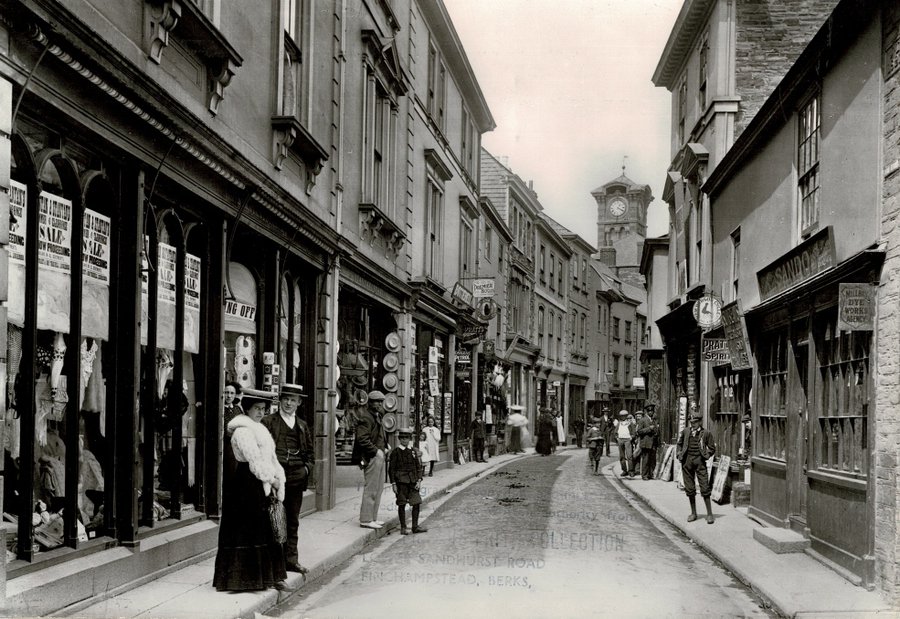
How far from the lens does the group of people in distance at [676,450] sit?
13.9m

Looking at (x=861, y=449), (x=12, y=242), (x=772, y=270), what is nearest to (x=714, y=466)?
(x=772, y=270)

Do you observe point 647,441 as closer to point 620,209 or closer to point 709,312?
point 709,312

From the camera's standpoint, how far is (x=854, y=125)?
9859 millimetres

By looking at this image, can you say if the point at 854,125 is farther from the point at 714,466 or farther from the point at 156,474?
the point at 714,466

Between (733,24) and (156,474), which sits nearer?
(156,474)

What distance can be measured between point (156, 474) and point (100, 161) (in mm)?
3123

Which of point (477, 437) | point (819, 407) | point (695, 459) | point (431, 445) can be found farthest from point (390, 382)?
point (819, 407)

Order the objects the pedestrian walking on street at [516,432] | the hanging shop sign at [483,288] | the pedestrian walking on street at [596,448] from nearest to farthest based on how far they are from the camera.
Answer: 1. the pedestrian walking on street at [596,448]
2. the hanging shop sign at [483,288]
3. the pedestrian walking on street at [516,432]

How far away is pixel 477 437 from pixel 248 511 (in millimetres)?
20942

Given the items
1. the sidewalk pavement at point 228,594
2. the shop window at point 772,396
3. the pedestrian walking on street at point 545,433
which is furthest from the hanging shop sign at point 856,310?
the pedestrian walking on street at point 545,433

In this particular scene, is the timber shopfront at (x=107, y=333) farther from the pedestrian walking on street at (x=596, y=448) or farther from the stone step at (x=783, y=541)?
the pedestrian walking on street at (x=596, y=448)

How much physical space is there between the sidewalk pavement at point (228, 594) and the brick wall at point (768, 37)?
Result: 11987 mm

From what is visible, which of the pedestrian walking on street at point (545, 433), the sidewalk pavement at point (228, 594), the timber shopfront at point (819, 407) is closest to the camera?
the sidewalk pavement at point (228, 594)

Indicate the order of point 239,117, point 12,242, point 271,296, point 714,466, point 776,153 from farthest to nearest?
point 714,466 < point 776,153 < point 271,296 < point 239,117 < point 12,242
